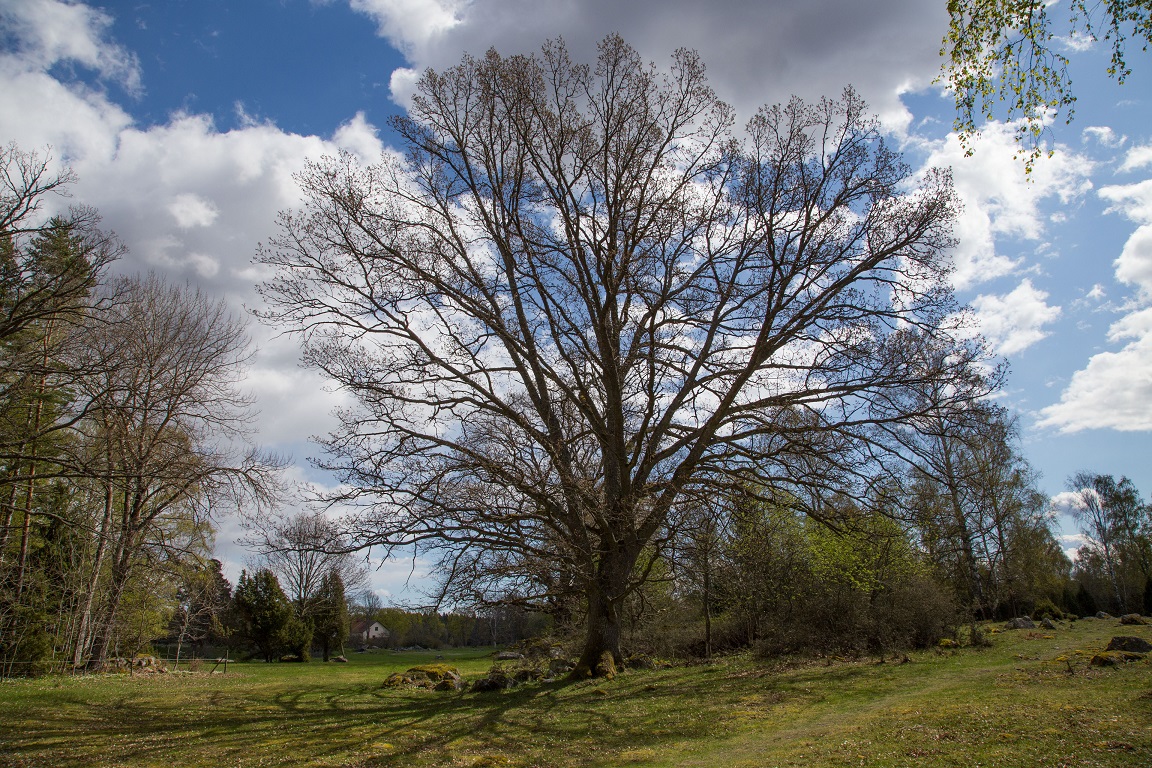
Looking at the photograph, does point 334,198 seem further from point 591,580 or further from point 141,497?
point 141,497

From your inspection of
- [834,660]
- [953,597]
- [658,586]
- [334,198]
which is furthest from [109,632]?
[953,597]

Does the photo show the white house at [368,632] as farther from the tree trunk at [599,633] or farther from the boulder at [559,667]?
the tree trunk at [599,633]

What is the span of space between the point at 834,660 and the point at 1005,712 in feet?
30.6

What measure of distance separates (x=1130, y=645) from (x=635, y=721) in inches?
422

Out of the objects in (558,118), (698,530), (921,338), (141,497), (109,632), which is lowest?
(109,632)

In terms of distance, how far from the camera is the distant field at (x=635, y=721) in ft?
24.5

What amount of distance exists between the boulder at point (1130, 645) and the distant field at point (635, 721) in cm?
103

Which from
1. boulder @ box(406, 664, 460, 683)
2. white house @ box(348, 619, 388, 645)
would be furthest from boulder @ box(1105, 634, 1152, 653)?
white house @ box(348, 619, 388, 645)

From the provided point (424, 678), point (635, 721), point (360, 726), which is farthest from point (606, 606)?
point (360, 726)

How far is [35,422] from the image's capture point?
17.5 m

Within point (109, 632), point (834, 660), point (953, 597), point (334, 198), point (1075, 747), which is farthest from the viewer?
point (953, 597)

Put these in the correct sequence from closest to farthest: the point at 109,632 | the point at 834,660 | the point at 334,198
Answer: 1. the point at 334,198
2. the point at 834,660
3. the point at 109,632

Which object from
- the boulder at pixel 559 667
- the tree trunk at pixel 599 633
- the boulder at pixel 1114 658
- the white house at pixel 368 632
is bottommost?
the white house at pixel 368 632

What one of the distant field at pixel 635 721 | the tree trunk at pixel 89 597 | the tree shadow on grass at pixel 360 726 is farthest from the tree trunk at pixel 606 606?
the tree trunk at pixel 89 597
